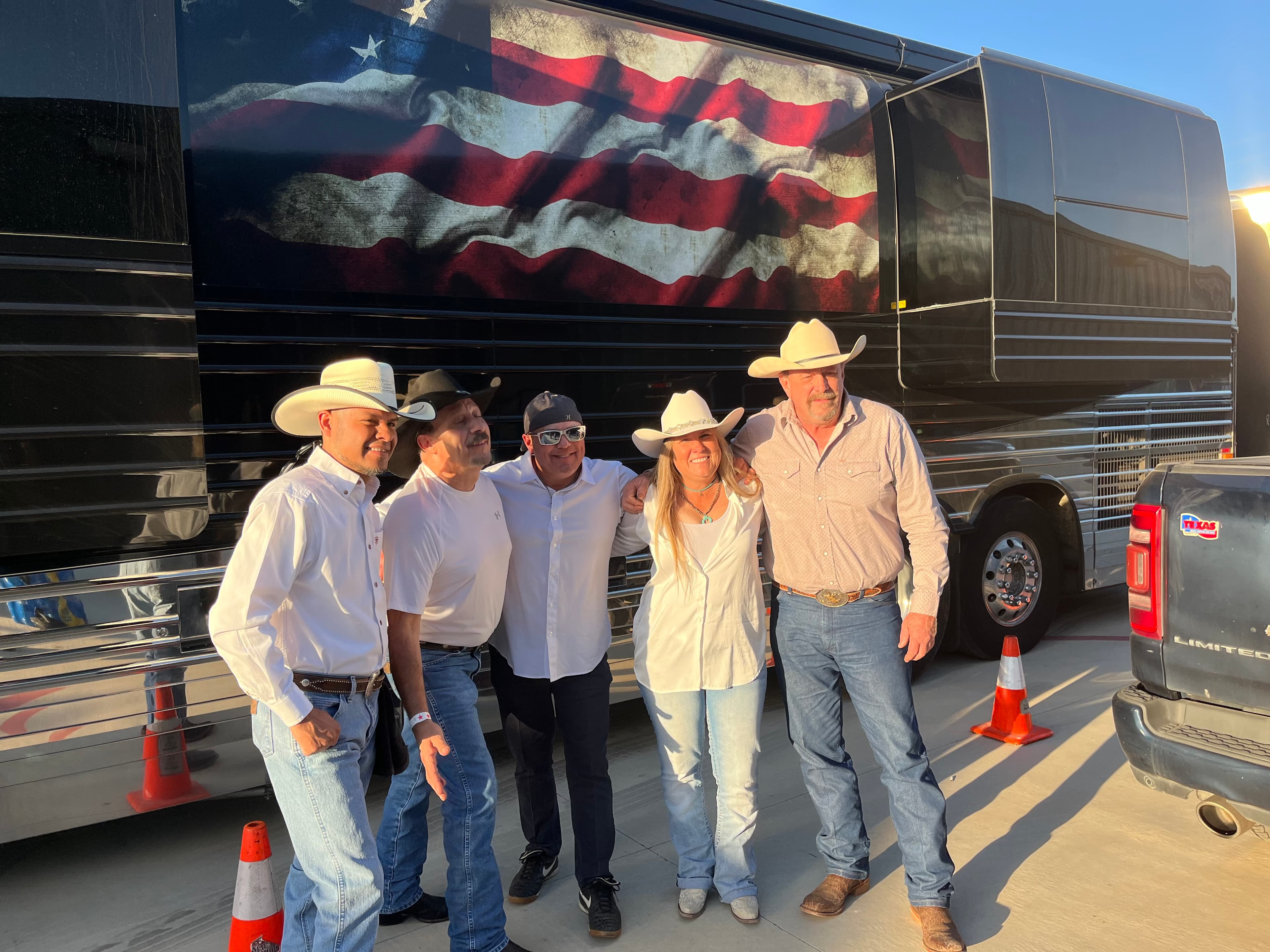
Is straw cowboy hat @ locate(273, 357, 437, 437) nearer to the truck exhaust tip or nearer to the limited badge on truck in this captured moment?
the limited badge on truck

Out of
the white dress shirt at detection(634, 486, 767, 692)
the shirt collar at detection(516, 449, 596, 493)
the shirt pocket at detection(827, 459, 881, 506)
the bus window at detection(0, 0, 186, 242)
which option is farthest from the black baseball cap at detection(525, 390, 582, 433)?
the bus window at detection(0, 0, 186, 242)

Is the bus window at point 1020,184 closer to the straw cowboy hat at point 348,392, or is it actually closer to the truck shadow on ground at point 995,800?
the truck shadow on ground at point 995,800

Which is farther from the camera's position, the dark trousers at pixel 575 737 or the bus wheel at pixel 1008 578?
the bus wheel at pixel 1008 578

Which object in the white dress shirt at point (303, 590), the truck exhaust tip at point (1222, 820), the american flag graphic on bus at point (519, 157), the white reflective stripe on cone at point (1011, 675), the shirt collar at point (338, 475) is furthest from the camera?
the white reflective stripe on cone at point (1011, 675)

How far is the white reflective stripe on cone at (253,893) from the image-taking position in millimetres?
2662

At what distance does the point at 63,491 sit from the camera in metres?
3.15

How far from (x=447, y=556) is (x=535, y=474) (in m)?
0.47

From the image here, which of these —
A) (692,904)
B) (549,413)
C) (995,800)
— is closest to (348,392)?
(549,413)

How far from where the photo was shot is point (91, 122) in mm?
3146

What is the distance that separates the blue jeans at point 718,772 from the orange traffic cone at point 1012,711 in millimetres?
2023

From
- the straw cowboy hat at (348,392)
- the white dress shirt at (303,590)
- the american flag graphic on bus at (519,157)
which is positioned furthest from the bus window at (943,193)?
the white dress shirt at (303,590)

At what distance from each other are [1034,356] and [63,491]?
4.75 m

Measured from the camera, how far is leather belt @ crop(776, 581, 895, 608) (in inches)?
120

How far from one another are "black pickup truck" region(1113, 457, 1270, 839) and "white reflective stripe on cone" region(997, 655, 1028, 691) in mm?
1239
